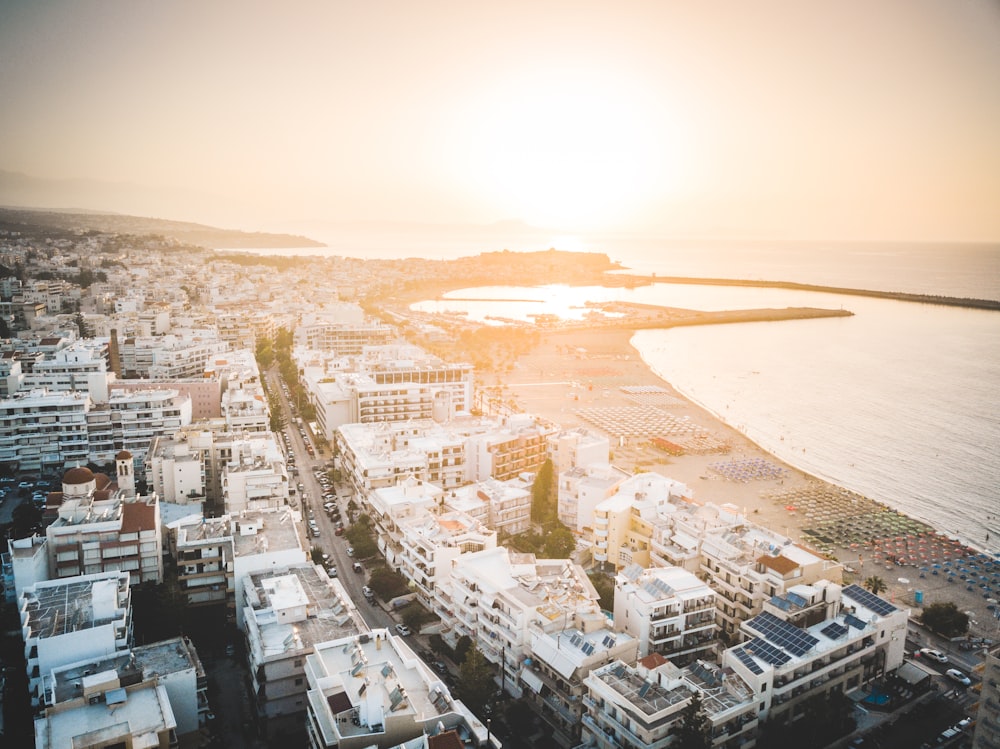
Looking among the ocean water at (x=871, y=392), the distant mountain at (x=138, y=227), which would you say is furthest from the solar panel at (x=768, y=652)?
the distant mountain at (x=138, y=227)

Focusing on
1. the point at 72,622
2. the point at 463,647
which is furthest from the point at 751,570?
the point at 72,622

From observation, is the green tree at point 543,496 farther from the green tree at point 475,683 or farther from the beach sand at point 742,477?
the green tree at point 475,683

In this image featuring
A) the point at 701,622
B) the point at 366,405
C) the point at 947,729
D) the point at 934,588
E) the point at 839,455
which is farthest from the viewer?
the point at 839,455

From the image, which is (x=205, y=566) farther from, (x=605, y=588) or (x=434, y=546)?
(x=605, y=588)

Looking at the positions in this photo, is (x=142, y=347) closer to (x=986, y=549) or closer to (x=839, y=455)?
(x=839, y=455)

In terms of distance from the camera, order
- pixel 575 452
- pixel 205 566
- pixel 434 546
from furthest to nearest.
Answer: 1. pixel 575 452
2. pixel 434 546
3. pixel 205 566

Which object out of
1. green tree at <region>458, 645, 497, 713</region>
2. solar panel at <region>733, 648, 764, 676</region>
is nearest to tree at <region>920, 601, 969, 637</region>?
solar panel at <region>733, 648, 764, 676</region>

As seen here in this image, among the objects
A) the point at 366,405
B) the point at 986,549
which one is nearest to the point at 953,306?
the point at 986,549
